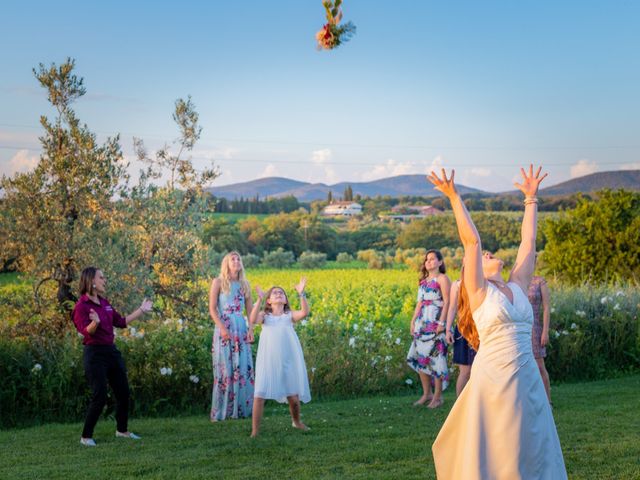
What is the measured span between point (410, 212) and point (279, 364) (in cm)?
4010

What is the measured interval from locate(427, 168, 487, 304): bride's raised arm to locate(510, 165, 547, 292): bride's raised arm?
27cm

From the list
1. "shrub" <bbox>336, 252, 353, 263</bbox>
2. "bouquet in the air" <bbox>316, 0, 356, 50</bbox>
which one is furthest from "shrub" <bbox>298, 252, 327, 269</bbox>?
"bouquet in the air" <bbox>316, 0, 356, 50</bbox>

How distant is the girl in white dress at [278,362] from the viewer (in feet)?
25.0

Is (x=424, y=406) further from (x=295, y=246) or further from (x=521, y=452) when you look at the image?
(x=295, y=246)

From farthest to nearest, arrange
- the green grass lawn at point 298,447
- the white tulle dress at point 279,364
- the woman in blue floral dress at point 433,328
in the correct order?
the woman in blue floral dress at point 433,328 → the white tulle dress at point 279,364 → the green grass lawn at point 298,447

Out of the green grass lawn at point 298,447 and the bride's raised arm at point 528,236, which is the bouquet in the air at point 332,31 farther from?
the green grass lawn at point 298,447

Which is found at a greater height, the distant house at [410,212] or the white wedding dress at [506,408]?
the distant house at [410,212]

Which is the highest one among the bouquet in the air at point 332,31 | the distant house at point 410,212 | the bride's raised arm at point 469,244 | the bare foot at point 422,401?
the distant house at point 410,212

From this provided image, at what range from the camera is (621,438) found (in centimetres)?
730

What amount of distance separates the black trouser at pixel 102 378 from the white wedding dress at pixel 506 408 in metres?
3.91

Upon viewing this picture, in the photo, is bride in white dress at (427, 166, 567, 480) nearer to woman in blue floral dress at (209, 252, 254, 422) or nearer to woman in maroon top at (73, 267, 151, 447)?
woman in maroon top at (73, 267, 151, 447)

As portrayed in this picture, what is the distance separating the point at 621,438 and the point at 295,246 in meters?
32.5

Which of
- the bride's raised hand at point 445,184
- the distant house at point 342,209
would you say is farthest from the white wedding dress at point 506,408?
the distant house at point 342,209

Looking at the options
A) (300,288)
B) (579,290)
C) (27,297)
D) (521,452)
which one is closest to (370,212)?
(579,290)
